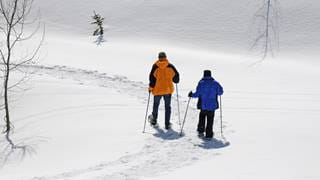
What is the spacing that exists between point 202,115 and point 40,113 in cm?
433

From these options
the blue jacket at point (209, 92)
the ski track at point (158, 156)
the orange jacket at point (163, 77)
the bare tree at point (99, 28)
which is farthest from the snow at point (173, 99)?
the orange jacket at point (163, 77)

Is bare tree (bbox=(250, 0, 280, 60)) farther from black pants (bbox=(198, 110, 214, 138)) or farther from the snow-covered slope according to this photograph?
black pants (bbox=(198, 110, 214, 138))

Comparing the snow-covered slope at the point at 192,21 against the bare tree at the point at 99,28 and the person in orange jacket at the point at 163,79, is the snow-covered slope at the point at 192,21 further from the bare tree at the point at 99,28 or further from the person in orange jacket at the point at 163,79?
the person in orange jacket at the point at 163,79

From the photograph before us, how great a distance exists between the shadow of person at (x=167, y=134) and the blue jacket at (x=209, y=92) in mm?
886

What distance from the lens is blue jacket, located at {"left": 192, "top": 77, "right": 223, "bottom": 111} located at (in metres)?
11.4

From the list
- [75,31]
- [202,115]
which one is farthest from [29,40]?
[202,115]

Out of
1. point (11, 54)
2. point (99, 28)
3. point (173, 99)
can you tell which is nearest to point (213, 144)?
point (173, 99)

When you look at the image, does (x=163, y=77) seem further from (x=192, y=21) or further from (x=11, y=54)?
(x=192, y=21)

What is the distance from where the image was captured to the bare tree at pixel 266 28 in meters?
19.4

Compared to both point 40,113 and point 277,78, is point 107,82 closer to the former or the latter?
point 40,113

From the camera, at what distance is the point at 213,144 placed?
436 inches

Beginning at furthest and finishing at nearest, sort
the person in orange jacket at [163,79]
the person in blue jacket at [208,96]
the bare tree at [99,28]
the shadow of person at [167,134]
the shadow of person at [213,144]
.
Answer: the bare tree at [99,28], the person in orange jacket at [163,79], the shadow of person at [167,134], the person in blue jacket at [208,96], the shadow of person at [213,144]

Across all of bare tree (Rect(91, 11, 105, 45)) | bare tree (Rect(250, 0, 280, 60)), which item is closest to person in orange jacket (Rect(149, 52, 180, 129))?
bare tree (Rect(250, 0, 280, 60))

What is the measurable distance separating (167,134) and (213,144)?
3.83 feet
